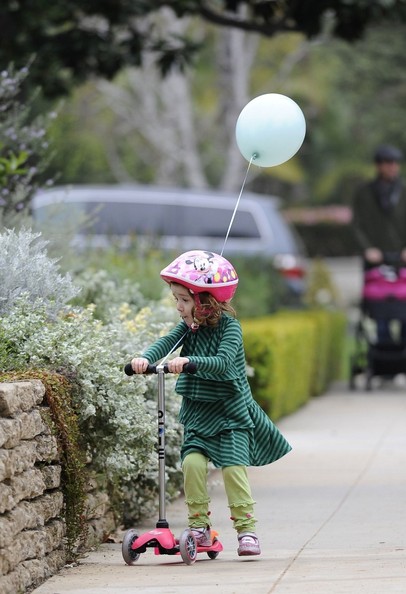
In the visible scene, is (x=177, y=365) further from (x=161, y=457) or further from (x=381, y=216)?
(x=381, y=216)

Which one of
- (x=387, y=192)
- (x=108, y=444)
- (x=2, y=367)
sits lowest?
(x=387, y=192)

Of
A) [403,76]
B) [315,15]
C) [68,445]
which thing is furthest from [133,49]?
[403,76]

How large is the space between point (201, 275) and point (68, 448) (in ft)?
3.18

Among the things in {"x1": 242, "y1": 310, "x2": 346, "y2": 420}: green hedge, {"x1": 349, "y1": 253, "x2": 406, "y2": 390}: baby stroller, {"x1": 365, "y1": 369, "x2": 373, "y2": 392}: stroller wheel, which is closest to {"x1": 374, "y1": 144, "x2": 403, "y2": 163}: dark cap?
{"x1": 349, "y1": 253, "x2": 406, "y2": 390}: baby stroller

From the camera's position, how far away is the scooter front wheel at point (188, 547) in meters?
5.90

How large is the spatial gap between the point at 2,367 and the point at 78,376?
36 centimetres

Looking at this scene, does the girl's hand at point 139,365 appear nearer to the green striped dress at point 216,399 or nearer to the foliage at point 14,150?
the green striped dress at point 216,399

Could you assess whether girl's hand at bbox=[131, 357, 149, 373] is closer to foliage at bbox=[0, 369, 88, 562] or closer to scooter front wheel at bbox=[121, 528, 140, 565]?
foliage at bbox=[0, 369, 88, 562]

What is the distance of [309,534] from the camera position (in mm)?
6855

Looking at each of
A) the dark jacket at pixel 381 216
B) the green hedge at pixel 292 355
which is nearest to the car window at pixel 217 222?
the green hedge at pixel 292 355

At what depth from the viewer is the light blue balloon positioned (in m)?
6.70

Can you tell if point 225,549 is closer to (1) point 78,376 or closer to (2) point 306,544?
(2) point 306,544

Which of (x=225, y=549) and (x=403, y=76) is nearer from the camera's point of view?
(x=225, y=549)

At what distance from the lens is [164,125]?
107 ft
